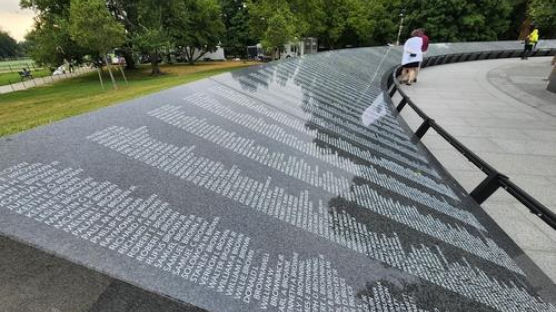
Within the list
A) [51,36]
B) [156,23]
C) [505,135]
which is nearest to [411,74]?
[505,135]

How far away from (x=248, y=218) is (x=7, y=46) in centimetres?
12859

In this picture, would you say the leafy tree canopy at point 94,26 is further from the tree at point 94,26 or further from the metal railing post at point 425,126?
the metal railing post at point 425,126

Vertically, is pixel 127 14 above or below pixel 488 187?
above

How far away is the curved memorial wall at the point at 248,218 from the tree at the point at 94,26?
18394 mm

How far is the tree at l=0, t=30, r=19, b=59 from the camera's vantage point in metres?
86.4

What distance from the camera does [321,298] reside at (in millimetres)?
1139

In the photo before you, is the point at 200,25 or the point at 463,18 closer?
the point at 463,18

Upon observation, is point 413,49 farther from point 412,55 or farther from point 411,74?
point 411,74

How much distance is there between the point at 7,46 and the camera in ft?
291

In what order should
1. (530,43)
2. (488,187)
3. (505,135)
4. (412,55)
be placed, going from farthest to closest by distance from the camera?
(530,43) < (412,55) < (505,135) < (488,187)

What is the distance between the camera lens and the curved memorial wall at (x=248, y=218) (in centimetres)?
108

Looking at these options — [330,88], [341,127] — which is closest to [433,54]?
[330,88]

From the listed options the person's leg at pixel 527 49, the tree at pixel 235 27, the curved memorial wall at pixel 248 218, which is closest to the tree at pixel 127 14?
the tree at pixel 235 27

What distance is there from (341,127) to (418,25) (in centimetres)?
3794
